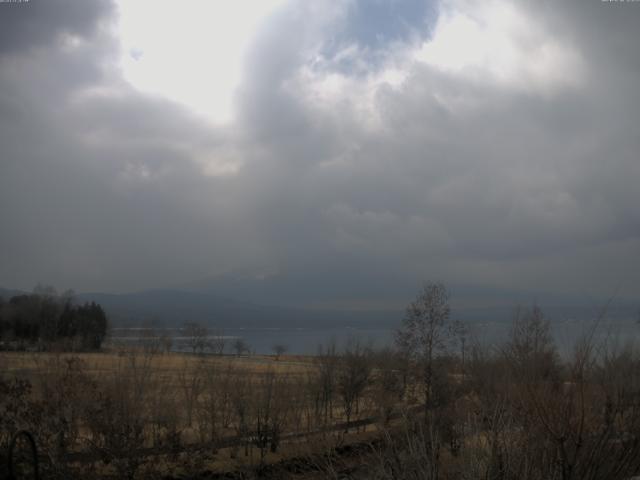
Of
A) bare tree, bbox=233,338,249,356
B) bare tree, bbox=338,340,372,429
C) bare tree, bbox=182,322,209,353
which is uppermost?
bare tree, bbox=338,340,372,429

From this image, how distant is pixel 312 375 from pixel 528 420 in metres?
30.7

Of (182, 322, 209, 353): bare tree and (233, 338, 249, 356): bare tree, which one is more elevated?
(182, 322, 209, 353): bare tree

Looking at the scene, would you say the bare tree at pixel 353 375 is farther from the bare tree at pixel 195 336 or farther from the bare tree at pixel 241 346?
the bare tree at pixel 241 346

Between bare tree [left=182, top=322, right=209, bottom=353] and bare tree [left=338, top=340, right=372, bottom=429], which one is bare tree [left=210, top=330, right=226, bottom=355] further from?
bare tree [left=338, top=340, right=372, bottom=429]

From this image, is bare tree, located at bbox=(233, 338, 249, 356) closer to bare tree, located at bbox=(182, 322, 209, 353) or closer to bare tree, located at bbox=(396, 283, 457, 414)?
bare tree, located at bbox=(182, 322, 209, 353)

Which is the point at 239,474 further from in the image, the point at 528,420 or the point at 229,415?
the point at 528,420

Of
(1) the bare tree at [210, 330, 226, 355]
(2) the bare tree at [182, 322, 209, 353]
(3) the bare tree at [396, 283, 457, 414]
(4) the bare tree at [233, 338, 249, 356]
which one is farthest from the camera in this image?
(4) the bare tree at [233, 338, 249, 356]

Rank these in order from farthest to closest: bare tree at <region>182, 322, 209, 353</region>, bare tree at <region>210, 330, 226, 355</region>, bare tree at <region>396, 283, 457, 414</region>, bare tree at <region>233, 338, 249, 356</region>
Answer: bare tree at <region>233, 338, 249, 356</region>
bare tree at <region>182, 322, 209, 353</region>
bare tree at <region>210, 330, 226, 355</region>
bare tree at <region>396, 283, 457, 414</region>

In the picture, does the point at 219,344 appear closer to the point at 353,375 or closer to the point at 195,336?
the point at 195,336

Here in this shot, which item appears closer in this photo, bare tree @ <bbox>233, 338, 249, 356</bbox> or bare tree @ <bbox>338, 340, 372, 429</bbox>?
bare tree @ <bbox>338, 340, 372, 429</bbox>

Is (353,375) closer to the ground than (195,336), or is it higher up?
higher up

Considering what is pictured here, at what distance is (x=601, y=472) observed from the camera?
10508 millimetres

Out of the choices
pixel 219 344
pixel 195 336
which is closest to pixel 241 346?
pixel 195 336

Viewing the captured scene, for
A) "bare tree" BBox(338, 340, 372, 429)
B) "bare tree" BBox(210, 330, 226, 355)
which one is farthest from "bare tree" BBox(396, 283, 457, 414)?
"bare tree" BBox(210, 330, 226, 355)
